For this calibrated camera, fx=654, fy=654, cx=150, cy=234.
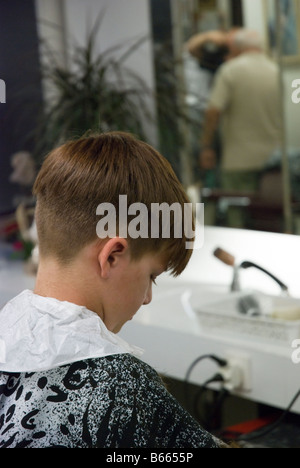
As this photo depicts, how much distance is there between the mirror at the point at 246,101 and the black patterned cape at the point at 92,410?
8.77 feet

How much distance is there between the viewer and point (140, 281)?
103 cm

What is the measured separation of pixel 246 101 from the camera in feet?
12.1

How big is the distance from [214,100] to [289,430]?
8.00ft

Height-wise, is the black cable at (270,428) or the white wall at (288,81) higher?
the white wall at (288,81)

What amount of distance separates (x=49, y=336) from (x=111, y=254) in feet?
0.49

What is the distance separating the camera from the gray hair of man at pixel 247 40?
11.7 feet

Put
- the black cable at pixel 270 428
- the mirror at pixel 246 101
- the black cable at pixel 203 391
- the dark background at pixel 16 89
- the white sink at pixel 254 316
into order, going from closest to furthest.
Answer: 1. the black cable at pixel 270 428
2. the white sink at pixel 254 316
3. the black cable at pixel 203 391
4. the dark background at pixel 16 89
5. the mirror at pixel 246 101

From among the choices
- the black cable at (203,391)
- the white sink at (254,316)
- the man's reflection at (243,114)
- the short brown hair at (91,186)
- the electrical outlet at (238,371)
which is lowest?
the black cable at (203,391)

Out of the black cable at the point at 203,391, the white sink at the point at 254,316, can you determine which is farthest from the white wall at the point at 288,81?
the black cable at the point at 203,391

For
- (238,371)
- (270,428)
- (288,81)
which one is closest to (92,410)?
(270,428)

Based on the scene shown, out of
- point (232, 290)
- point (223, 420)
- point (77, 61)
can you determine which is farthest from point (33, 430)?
point (77, 61)

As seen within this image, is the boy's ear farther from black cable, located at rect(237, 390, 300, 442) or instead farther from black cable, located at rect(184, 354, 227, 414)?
black cable, located at rect(184, 354, 227, 414)

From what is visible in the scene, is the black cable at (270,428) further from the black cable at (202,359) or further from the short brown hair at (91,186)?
the short brown hair at (91,186)
